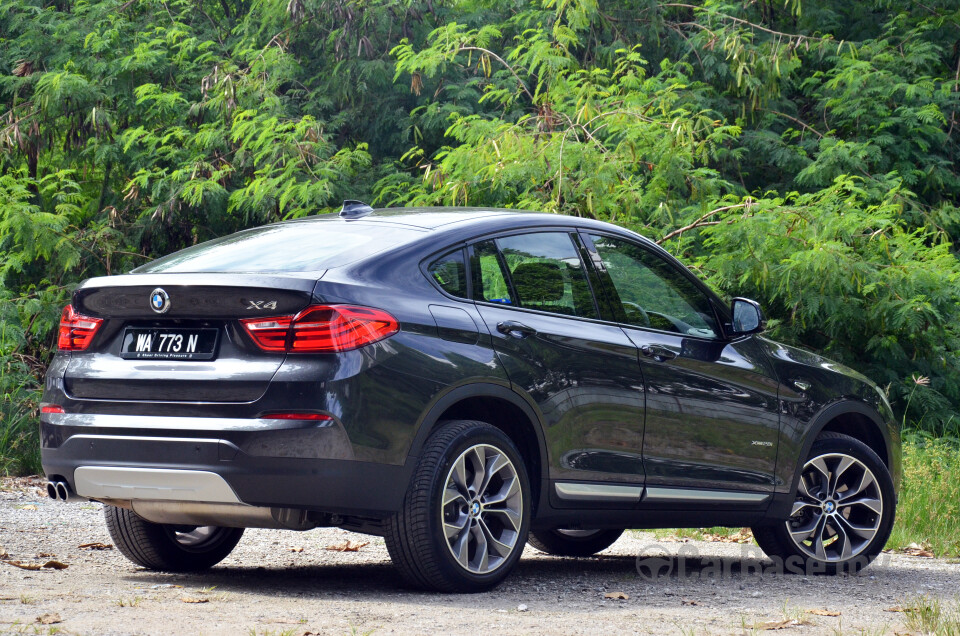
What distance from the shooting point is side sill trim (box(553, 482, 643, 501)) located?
5668 millimetres

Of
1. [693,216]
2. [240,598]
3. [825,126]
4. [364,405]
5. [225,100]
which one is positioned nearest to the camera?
[364,405]

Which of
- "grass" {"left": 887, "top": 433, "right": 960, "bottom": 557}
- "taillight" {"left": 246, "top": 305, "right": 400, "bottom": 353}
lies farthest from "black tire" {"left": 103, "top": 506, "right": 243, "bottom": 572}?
"grass" {"left": 887, "top": 433, "right": 960, "bottom": 557}

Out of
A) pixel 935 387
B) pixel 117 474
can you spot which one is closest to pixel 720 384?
pixel 117 474

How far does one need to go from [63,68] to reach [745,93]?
8.79 meters

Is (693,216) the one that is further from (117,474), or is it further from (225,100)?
(117,474)

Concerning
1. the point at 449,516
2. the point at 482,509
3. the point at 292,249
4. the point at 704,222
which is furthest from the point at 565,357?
the point at 704,222

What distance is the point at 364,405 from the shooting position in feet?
15.8

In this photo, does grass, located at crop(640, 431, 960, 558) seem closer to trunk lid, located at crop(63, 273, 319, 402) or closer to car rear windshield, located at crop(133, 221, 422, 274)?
car rear windshield, located at crop(133, 221, 422, 274)

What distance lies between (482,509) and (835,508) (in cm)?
264

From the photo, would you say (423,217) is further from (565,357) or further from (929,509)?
(929,509)

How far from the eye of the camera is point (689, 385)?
624 centimetres

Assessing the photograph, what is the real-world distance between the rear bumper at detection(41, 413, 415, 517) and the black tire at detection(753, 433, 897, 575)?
9.39 feet

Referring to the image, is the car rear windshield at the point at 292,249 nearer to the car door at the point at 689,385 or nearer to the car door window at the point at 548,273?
the car door window at the point at 548,273

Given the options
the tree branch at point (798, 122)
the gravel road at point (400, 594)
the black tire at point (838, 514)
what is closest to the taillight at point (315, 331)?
the gravel road at point (400, 594)
